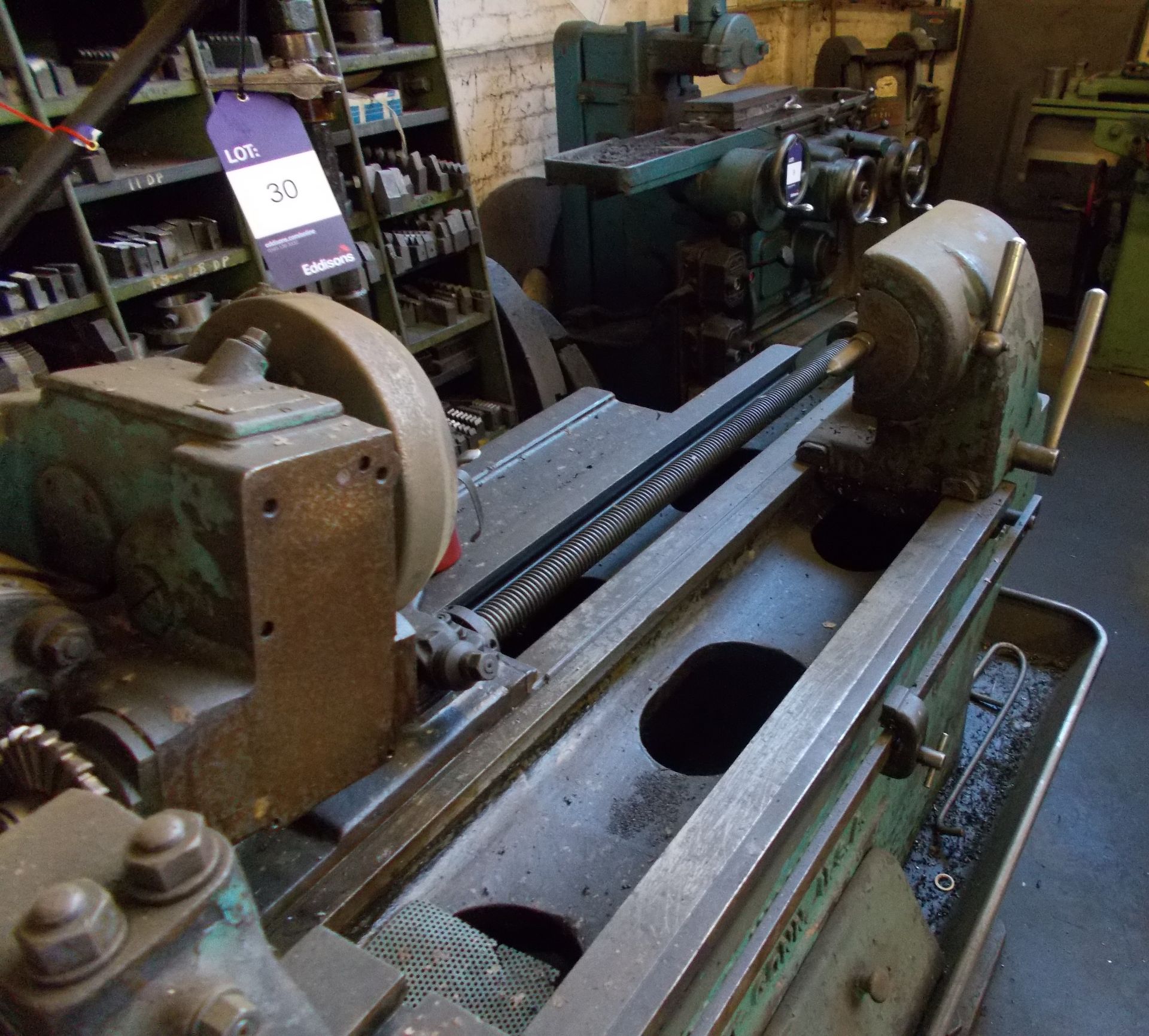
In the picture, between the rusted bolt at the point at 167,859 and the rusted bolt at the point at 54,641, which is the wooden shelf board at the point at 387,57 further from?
the rusted bolt at the point at 167,859

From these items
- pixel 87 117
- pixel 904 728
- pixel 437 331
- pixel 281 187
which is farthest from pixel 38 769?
pixel 437 331

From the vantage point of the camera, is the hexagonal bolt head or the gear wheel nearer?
the hexagonal bolt head

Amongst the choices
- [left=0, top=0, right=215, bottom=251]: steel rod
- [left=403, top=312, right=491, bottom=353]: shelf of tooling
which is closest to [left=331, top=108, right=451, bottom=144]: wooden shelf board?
[left=403, top=312, right=491, bottom=353]: shelf of tooling

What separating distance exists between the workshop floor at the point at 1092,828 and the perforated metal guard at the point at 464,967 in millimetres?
1096

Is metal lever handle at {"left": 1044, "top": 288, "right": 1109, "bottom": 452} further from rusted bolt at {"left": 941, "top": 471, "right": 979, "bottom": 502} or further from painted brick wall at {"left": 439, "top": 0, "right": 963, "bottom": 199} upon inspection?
painted brick wall at {"left": 439, "top": 0, "right": 963, "bottom": 199}

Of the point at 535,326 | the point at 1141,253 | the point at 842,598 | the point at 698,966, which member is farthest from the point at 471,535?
the point at 1141,253

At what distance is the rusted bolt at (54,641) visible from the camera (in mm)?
663

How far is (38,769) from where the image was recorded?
598 mm

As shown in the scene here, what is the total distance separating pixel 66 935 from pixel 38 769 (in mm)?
200

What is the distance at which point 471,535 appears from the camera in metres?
1.20

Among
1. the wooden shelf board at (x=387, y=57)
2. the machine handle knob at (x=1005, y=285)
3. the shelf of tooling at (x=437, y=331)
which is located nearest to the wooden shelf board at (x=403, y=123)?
the wooden shelf board at (x=387, y=57)

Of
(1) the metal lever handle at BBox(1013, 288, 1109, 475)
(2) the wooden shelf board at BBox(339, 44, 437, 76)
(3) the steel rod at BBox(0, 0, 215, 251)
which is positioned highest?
(3) the steel rod at BBox(0, 0, 215, 251)

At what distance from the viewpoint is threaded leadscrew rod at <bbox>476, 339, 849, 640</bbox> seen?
3.58 ft

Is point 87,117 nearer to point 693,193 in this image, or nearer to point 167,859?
point 167,859
